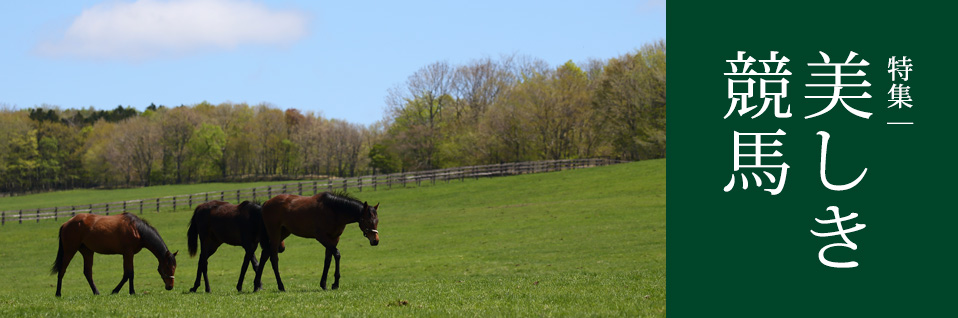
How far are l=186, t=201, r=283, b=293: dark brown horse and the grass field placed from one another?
0.57 metres

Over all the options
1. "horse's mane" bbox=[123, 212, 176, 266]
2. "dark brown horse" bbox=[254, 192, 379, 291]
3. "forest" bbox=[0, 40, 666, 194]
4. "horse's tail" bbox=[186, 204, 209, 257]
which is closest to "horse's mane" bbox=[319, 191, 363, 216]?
"dark brown horse" bbox=[254, 192, 379, 291]

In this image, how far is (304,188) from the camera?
1984 inches

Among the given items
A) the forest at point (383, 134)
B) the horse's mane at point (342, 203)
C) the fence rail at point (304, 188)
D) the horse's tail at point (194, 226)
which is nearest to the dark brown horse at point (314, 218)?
the horse's mane at point (342, 203)

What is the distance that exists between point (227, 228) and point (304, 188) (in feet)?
124

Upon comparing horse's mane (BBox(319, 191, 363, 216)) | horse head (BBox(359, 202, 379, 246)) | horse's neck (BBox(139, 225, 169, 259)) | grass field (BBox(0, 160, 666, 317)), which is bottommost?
grass field (BBox(0, 160, 666, 317))

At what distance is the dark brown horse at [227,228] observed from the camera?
13.0 meters

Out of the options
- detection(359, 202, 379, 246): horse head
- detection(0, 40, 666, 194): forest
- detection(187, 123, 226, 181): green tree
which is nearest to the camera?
detection(359, 202, 379, 246): horse head

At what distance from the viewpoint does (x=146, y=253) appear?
28531 mm

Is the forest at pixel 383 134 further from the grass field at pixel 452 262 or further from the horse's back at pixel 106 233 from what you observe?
the horse's back at pixel 106 233

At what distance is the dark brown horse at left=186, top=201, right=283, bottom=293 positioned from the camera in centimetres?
1295

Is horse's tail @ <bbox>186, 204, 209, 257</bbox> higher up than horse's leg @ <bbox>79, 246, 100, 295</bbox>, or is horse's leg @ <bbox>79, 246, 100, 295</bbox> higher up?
horse's tail @ <bbox>186, 204, 209, 257</bbox>

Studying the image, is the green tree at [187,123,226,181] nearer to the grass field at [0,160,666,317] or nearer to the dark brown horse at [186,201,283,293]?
the grass field at [0,160,666,317]
